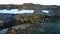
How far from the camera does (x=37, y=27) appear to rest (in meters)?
1.01

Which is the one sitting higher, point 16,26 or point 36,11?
point 36,11

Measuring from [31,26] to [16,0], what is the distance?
1.00 ft

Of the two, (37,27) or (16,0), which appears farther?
(16,0)

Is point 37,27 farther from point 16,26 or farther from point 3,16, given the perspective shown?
point 3,16

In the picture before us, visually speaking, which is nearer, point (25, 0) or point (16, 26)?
point (16, 26)

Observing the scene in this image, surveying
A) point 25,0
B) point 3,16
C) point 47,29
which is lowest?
A: point 47,29

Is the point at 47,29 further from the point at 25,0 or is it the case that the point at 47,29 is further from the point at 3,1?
the point at 3,1

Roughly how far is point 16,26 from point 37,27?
0.18 m

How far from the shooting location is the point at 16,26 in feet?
3.37

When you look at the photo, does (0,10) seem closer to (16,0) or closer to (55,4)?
(16,0)

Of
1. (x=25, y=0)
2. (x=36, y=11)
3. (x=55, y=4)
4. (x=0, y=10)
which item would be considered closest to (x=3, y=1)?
(x=0, y=10)

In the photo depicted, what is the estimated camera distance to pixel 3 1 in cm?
115

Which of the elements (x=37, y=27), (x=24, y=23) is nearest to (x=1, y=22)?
(x=24, y=23)

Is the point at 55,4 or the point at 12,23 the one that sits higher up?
the point at 55,4
